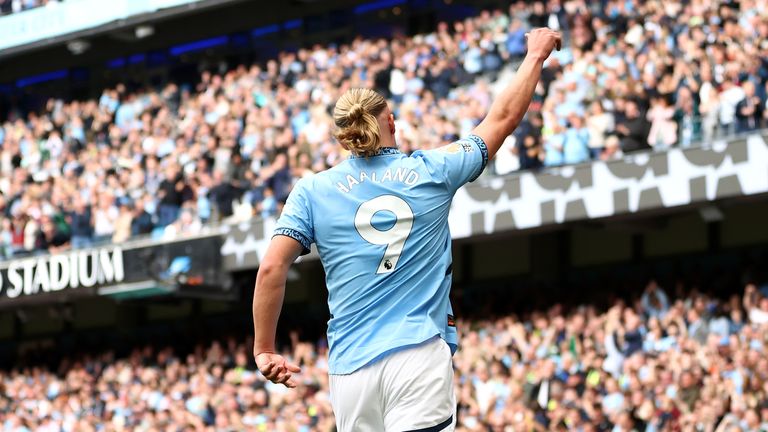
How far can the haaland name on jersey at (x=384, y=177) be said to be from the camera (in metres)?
4.80

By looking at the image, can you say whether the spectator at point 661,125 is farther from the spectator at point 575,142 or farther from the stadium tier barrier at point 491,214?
the spectator at point 575,142

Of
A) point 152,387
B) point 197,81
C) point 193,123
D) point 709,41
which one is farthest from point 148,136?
point 709,41

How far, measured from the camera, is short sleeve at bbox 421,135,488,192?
484cm

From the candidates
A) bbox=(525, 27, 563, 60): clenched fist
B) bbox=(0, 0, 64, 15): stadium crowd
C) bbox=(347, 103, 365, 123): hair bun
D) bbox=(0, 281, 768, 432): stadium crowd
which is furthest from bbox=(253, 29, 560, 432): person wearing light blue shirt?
bbox=(0, 0, 64, 15): stadium crowd

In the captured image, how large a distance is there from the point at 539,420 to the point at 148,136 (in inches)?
407

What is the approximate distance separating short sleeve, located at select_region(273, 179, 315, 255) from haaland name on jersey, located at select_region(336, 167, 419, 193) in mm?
126

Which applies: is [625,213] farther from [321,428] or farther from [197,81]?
[197,81]

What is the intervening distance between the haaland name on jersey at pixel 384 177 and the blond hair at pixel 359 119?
0.09 meters

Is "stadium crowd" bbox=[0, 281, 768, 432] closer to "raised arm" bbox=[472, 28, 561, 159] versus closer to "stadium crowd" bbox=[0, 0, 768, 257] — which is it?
"stadium crowd" bbox=[0, 0, 768, 257]

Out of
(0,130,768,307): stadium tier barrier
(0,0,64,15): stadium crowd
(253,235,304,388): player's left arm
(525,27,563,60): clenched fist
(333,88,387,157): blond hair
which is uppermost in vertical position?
(0,0,64,15): stadium crowd

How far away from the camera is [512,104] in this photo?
4.88 m

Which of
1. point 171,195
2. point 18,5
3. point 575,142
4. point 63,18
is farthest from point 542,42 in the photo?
point 18,5

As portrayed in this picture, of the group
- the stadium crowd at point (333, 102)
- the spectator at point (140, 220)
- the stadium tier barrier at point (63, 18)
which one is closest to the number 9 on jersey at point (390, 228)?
the stadium crowd at point (333, 102)

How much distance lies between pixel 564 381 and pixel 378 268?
1113cm
